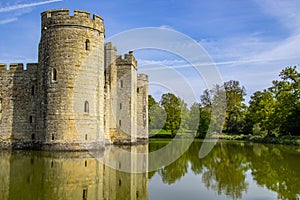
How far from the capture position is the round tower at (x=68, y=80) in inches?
789

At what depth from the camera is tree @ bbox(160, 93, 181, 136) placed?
164ft

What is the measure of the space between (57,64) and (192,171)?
11.6m

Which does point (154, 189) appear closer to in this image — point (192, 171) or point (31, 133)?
point (192, 171)

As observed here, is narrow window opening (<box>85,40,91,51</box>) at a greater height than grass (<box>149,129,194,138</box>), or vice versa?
narrow window opening (<box>85,40,91,51</box>)

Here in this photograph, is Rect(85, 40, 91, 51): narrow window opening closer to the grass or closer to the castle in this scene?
the castle

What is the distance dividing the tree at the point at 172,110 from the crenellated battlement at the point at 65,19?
30228mm

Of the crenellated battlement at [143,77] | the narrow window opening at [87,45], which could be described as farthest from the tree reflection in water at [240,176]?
the crenellated battlement at [143,77]

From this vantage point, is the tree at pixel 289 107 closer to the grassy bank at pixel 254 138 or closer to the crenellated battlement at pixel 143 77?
the grassy bank at pixel 254 138

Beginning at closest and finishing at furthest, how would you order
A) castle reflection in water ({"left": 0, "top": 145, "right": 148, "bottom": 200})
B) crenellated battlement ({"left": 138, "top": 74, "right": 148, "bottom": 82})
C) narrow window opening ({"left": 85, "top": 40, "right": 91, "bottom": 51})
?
1. castle reflection in water ({"left": 0, "top": 145, "right": 148, "bottom": 200})
2. narrow window opening ({"left": 85, "top": 40, "right": 91, "bottom": 51})
3. crenellated battlement ({"left": 138, "top": 74, "right": 148, "bottom": 82})

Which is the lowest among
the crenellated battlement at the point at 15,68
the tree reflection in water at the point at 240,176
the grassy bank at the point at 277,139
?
the tree reflection in water at the point at 240,176

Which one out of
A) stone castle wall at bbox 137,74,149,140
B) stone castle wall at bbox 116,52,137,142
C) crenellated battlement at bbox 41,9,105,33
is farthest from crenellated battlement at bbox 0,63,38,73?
stone castle wall at bbox 137,74,149,140

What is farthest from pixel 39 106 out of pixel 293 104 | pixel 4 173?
pixel 293 104

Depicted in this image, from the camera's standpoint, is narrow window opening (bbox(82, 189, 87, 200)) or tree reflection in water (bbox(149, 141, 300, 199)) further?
tree reflection in water (bbox(149, 141, 300, 199))

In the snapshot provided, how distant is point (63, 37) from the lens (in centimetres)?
2056
